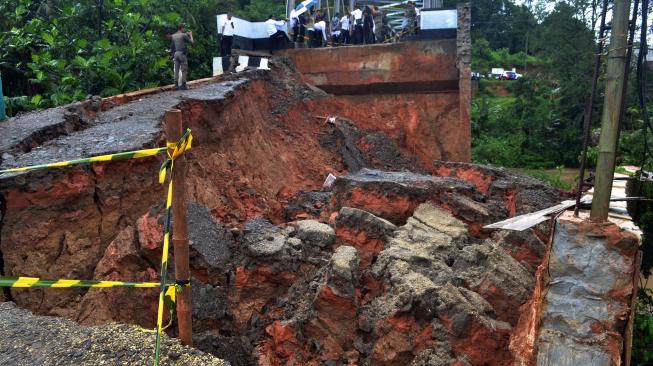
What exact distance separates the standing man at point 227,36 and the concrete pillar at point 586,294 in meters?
9.83

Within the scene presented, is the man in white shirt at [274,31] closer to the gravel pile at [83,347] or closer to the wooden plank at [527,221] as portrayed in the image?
the wooden plank at [527,221]

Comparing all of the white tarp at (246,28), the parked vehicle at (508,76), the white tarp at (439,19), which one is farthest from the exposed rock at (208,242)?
the parked vehicle at (508,76)

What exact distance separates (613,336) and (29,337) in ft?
12.7

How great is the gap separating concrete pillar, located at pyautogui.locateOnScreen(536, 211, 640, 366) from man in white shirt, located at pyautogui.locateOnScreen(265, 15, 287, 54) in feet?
34.6

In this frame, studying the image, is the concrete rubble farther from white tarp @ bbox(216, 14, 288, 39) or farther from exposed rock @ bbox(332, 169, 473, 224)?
white tarp @ bbox(216, 14, 288, 39)

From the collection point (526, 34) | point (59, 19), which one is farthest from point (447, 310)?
point (526, 34)

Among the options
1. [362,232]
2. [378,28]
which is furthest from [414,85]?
[362,232]

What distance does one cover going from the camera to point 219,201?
22.4ft

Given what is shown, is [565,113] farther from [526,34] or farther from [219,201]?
[219,201]

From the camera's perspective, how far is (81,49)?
10922 mm

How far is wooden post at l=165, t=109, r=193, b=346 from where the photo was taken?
3302 mm

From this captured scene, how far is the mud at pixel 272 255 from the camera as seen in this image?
5.03 m

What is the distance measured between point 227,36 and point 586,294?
10196 millimetres

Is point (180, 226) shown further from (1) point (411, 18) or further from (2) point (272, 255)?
(1) point (411, 18)
